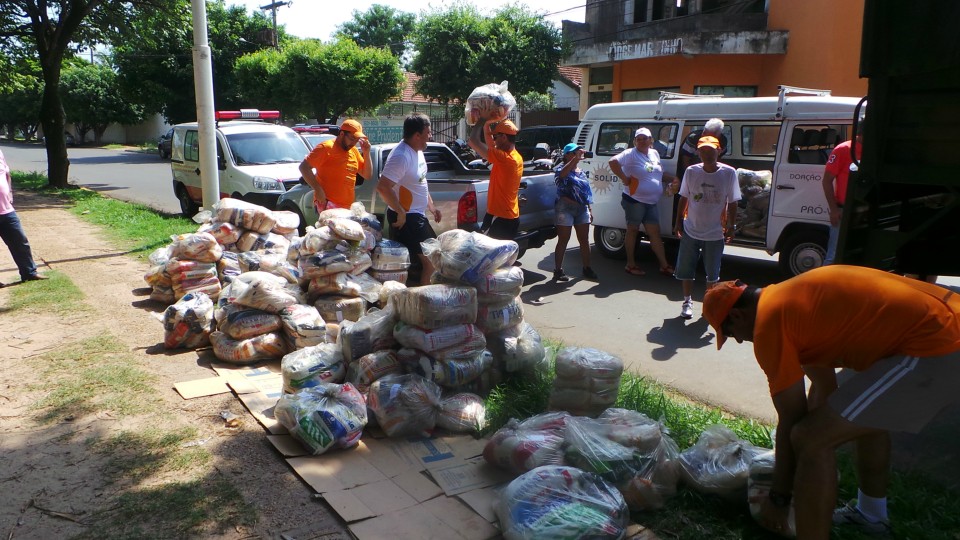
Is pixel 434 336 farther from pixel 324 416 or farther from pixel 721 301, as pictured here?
pixel 721 301

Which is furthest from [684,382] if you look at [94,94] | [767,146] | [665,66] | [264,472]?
[94,94]

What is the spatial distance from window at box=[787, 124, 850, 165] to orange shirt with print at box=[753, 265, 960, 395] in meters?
5.53

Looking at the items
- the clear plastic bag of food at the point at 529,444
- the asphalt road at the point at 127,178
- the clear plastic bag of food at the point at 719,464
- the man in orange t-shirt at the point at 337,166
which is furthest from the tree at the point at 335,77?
the clear plastic bag of food at the point at 719,464

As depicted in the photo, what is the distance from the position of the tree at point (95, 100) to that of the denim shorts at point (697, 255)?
50.9 meters

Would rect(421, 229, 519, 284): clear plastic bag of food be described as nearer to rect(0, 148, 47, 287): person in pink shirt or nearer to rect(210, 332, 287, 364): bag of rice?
rect(210, 332, 287, 364): bag of rice

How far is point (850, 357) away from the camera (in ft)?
9.52

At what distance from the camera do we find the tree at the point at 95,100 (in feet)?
163

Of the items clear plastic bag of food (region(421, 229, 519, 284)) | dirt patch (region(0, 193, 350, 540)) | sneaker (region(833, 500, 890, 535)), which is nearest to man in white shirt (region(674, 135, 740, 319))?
clear plastic bag of food (region(421, 229, 519, 284))

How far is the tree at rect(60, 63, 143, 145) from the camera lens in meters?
49.8

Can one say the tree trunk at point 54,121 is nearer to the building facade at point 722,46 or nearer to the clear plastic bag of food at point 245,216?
the clear plastic bag of food at point 245,216

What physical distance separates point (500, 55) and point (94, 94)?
35.4 m

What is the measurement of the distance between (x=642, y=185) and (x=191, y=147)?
9075 millimetres

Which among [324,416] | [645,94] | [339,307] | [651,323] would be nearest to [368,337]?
[324,416]

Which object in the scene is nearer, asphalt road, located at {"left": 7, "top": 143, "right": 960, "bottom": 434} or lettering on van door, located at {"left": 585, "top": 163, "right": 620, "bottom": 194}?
asphalt road, located at {"left": 7, "top": 143, "right": 960, "bottom": 434}
